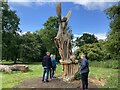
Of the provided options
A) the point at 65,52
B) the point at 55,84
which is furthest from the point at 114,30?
the point at 55,84

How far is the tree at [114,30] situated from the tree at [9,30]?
18.3m

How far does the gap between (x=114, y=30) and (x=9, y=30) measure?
20.1 metres

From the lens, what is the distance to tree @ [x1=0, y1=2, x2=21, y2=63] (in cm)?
4147

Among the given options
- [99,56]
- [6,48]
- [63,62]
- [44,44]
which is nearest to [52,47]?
[44,44]

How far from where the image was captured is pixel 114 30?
27.6 meters

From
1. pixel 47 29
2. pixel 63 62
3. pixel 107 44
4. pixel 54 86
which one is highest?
pixel 47 29

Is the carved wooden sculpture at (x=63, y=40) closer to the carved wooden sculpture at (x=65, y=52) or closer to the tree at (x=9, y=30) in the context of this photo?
the carved wooden sculpture at (x=65, y=52)

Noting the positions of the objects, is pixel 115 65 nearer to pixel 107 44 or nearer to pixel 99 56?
pixel 107 44

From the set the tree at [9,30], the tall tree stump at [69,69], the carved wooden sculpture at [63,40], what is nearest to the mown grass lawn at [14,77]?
the tall tree stump at [69,69]

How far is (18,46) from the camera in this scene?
4397 cm

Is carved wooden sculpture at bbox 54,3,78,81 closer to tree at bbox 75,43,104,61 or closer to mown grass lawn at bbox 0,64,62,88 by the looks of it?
mown grass lawn at bbox 0,64,62,88

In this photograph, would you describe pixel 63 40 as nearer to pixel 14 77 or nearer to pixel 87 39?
pixel 14 77

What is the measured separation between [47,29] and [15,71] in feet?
126

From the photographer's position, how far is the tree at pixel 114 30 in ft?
86.5
